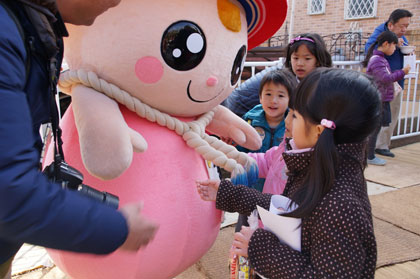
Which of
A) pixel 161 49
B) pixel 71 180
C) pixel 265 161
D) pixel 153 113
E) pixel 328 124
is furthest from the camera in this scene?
pixel 265 161

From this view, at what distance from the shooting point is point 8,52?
0.77 metres

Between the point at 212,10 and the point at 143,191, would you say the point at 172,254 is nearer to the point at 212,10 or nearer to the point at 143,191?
the point at 143,191

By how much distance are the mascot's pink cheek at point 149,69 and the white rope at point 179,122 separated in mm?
105

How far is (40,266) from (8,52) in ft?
6.77

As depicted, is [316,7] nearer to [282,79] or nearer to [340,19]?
[340,19]

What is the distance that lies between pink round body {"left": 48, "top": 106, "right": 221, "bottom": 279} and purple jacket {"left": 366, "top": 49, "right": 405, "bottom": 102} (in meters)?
3.82

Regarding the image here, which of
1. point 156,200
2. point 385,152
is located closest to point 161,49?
point 156,200

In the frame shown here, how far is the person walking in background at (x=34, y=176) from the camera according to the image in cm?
75

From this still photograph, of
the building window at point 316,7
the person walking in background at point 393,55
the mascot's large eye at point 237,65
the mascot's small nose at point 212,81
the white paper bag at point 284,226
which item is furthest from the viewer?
the building window at point 316,7

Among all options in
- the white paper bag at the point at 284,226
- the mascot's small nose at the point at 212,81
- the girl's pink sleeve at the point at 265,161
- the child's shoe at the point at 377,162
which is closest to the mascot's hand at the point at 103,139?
the mascot's small nose at the point at 212,81

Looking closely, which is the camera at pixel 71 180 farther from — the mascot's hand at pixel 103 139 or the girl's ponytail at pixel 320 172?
the girl's ponytail at pixel 320 172

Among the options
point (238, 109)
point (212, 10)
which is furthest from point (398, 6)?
point (212, 10)

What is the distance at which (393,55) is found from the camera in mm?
4887

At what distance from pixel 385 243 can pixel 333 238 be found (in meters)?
2.05
